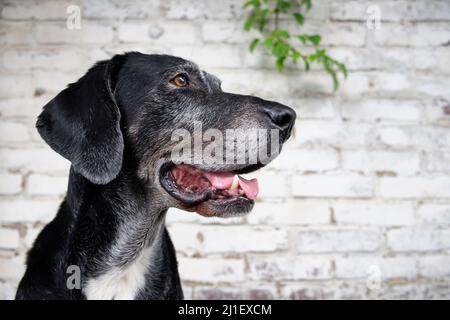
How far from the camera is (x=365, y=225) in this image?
3121 millimetres

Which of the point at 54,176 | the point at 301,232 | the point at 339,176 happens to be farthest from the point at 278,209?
the point at 54,176

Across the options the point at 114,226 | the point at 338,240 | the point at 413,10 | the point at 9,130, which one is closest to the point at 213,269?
the point at 338,240

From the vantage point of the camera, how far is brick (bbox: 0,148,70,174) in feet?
9.80

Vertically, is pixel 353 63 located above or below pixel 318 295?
above

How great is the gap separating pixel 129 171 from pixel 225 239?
1.43 metres

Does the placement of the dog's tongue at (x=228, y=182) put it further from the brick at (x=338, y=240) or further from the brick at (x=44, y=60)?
the brick at (x=44, y=60)

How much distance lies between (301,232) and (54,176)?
1.58m

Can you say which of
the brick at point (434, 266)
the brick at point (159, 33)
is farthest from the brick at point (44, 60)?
Result: the brick at point (434, 266)

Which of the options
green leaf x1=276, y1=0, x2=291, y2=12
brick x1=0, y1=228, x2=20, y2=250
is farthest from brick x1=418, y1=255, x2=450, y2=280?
brick x1=0, y1=228, x2=20, y2=250

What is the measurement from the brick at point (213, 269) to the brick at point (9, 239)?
103cm

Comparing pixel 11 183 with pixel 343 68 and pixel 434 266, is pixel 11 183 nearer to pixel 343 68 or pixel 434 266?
pixel 343 68

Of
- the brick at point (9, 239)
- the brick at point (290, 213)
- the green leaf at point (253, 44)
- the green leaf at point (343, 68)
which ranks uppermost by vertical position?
the green leaf at point (253, 44)

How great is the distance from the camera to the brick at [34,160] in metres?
2.99
